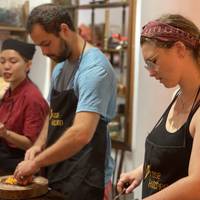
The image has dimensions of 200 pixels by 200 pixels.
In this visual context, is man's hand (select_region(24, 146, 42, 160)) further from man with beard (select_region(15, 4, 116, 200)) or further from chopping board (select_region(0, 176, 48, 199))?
chopping board (select_region(0, 176, 48, 199))

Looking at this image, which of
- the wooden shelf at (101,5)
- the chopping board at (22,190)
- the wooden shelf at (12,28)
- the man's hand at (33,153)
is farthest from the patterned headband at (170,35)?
the wooden shelf at (12,28)

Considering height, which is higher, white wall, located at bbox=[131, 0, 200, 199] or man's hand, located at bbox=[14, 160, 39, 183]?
white wall, located at bbox=[131, 0, 200, 199]

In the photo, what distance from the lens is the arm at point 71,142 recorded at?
4.81 ft

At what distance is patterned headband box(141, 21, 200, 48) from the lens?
105cm

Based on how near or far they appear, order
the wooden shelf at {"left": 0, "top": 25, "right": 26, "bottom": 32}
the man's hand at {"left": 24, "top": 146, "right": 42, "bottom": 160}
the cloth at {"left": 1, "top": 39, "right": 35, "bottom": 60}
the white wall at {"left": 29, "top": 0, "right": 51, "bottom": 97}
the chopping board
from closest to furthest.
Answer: the chopping board → the man's hand at {"left": 24, "top": 146, "right": 42, "bottom": 160} → the cloth at {"left": 1, "top": 39, "right": 35, "bottom": 60} → the wooden shelf at {"left": 0, "top": 25, "right": 26, "bottom": 32} → the white wall at {"left": 29, "top": 0, "right": 51, "bottom": 97}

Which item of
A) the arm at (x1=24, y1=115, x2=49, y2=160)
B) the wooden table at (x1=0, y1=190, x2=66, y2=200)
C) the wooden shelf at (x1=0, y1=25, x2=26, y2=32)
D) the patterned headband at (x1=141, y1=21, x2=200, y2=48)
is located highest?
the wooden shelf at (x1=0, y1=25, x2=26, y2=32)

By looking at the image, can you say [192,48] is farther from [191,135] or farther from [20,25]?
[20,25]

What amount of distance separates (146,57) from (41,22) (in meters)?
0.65

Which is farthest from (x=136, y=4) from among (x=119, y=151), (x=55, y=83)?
(x=55, y=83)

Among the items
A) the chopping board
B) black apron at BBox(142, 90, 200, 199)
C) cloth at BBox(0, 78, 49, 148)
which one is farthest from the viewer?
cloth at BBox(0, 78, 49, 148)

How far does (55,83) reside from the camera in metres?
1.75

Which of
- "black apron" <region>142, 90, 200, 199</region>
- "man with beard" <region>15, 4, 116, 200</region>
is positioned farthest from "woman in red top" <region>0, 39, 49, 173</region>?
"black apron" <region>142, 90, 200, 199</region>

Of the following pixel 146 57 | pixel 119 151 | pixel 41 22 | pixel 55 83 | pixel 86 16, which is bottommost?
pixel 119 151

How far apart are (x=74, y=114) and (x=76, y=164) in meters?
0.19
